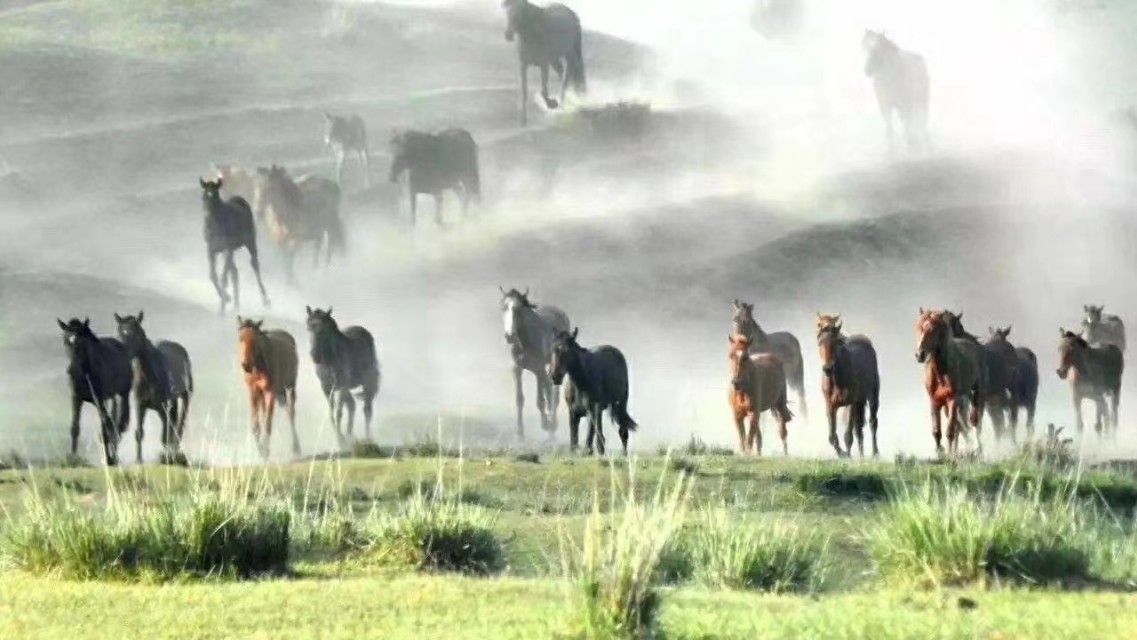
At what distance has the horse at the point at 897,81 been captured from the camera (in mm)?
69875

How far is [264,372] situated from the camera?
3281cm

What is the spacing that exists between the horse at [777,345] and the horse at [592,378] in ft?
16.3

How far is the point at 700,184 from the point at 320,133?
1407 centimetres

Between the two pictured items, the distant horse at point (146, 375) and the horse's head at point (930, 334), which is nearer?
the horse's head at point (930, 334)

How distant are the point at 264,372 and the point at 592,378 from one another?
5.16 metres

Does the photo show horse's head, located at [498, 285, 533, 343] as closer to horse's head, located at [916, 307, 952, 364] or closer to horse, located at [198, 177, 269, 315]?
horse's head, located at [916, 307, 952, 364]

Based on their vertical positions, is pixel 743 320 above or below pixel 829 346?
above

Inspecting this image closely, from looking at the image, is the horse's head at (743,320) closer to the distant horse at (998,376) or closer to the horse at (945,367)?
the distant horse at (998,376)

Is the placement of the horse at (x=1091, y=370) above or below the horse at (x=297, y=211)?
below

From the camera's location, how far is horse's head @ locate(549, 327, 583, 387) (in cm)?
3080

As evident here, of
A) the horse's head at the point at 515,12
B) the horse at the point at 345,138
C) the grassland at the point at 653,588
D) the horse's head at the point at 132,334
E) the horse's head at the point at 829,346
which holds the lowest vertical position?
the grassland at the point at 653,588

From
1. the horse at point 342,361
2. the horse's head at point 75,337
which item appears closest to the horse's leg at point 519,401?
the horse at point 342,361

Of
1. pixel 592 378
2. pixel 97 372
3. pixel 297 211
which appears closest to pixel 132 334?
pixel 97 372

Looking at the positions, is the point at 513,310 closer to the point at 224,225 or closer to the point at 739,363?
the point at 739,363
